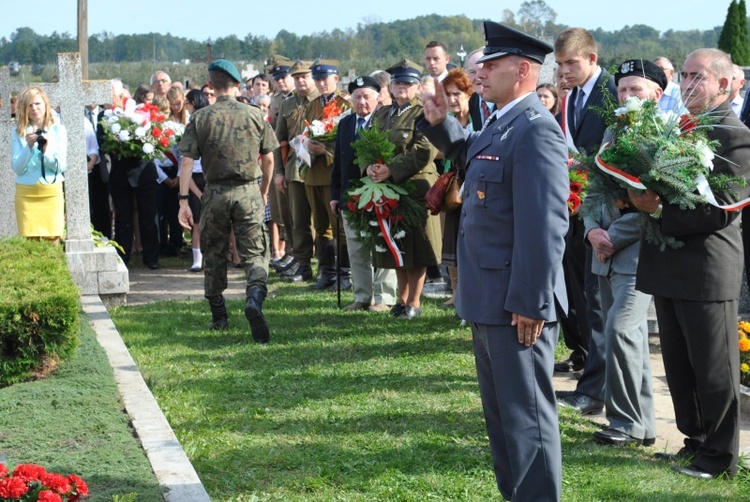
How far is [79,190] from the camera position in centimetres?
1023

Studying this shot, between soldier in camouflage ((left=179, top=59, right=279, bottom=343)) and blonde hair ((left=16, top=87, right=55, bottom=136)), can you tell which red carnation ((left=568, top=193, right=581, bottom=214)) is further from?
blonde hair ((left=16, top=87, right=55, bottom=136))

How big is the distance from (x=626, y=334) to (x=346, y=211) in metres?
4.39

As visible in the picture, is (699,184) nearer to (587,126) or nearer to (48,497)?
(587,126)

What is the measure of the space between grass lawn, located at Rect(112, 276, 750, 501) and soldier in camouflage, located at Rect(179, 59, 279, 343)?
550 millimetres

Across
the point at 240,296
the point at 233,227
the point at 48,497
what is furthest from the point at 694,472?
the point at 240,296

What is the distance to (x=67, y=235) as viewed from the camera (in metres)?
10.4

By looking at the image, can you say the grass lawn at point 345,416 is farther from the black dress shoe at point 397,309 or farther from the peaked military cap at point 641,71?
the peaked military cap at point 641,71

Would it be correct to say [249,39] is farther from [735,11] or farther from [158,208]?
[158,208]

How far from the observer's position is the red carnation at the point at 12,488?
3.93 m

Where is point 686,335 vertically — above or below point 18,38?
below

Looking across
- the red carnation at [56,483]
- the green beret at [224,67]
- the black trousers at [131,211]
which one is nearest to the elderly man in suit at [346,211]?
the green beret at [224,67]

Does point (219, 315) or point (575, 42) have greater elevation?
point (575, 42)

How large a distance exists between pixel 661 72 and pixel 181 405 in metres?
3.74

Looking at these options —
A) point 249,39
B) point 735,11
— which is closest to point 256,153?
point 735,11
